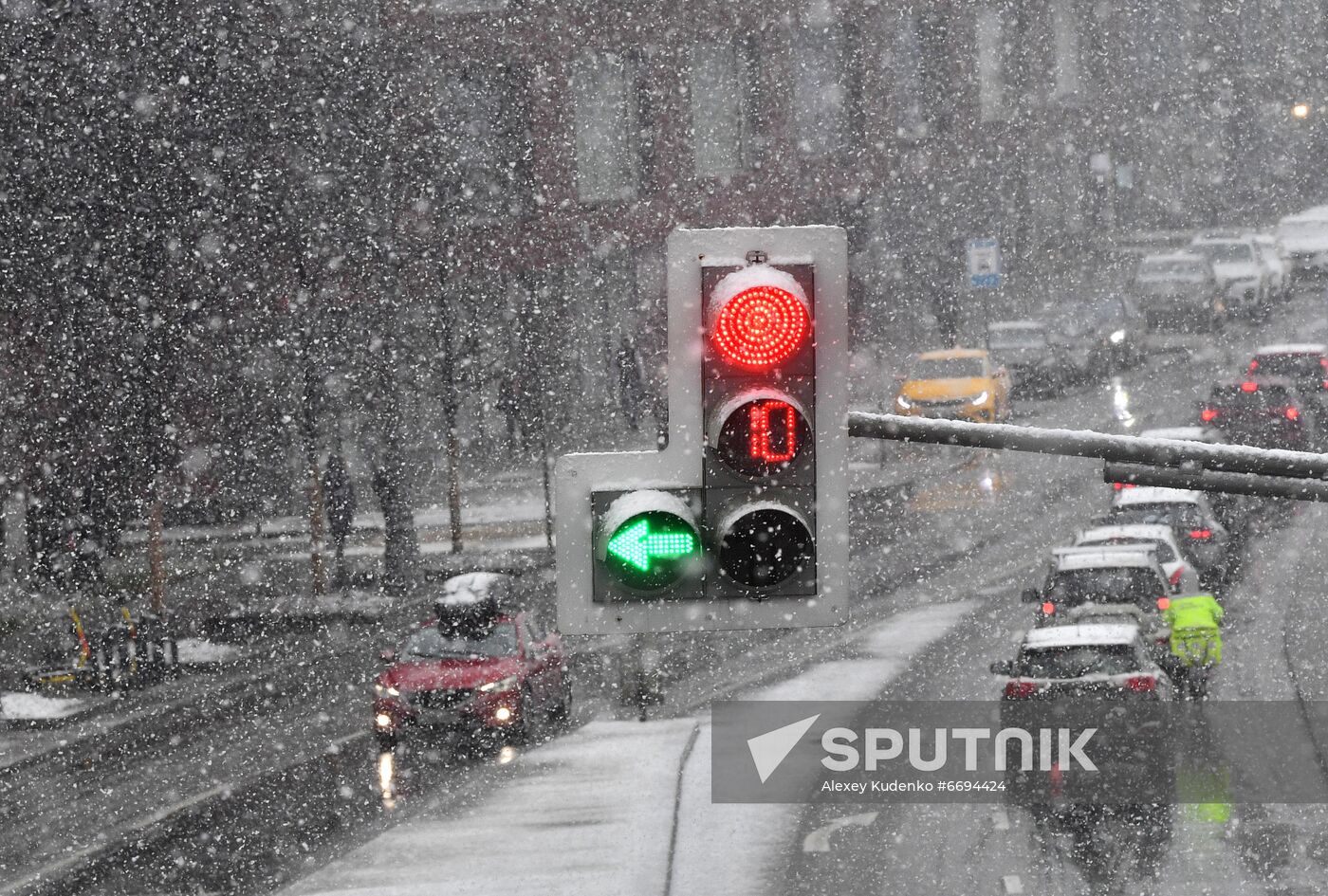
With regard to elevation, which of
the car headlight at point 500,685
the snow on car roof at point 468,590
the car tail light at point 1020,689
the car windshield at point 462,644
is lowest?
the car headlight at point 500,685

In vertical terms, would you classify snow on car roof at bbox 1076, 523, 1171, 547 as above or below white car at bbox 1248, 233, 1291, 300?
below

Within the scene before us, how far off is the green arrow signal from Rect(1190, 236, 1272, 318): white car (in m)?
45.9

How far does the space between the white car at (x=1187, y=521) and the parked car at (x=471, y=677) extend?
394 inches

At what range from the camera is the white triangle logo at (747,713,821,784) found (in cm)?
1952

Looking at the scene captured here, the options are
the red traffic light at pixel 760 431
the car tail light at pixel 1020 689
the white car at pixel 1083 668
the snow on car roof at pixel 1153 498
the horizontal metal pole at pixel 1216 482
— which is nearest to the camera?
the red traffic light at pixel 760 431

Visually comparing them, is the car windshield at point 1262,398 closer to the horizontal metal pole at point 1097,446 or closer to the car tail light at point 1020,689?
the car tail light at point 1020,689

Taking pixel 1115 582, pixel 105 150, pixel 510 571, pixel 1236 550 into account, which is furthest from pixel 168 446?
pixel 1236 550

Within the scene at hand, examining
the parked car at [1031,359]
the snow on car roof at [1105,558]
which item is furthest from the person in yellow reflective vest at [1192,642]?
the parked car at [1031,359]

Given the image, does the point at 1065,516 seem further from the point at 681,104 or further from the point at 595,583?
the point at 595,583

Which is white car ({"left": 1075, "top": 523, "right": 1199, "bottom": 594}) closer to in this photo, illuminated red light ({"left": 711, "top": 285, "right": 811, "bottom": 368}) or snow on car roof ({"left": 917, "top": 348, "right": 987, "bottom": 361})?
snow on car roof ({"left": 917, "top": 348, "right": 987, "bottom": 361})

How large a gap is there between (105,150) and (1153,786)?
14.3 m

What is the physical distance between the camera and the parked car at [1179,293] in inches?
1887

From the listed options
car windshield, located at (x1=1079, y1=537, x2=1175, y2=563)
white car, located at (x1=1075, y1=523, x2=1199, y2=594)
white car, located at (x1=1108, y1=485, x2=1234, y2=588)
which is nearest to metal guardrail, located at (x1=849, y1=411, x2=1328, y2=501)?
white car, located at (x1=1075, y1=523, x2=1199, y2=594)

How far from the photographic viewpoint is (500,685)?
2044cm
